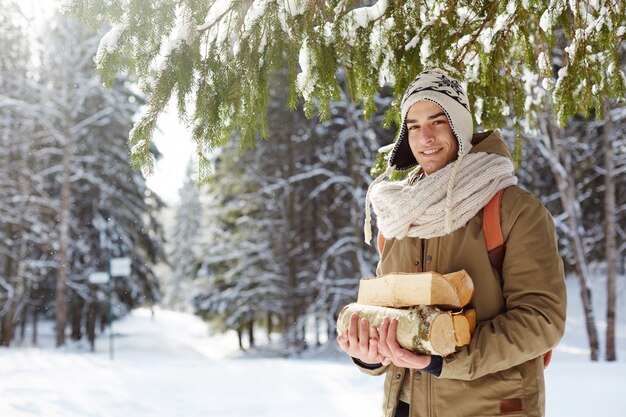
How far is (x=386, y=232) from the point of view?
7.66ft

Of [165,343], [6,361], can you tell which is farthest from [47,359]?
[165,343]

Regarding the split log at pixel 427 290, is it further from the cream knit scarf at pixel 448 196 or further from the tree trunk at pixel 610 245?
the tree trunk at pixel 610 245

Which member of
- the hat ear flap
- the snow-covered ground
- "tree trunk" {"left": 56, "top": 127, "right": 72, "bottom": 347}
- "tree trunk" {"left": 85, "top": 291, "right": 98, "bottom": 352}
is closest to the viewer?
the hat ear flap

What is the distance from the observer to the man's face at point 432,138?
2.30 meters

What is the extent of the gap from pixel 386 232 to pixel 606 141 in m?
13.5

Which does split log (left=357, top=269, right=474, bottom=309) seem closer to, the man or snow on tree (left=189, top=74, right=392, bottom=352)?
the man

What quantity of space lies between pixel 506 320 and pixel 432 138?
2.49 ft

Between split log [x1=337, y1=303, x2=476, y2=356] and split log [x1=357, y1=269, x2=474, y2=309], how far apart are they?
1.4 inches

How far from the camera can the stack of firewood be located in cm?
185

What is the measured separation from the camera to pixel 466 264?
2055 millimetres

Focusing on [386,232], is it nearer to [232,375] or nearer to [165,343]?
[232,375]

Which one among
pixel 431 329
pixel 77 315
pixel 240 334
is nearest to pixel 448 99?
pixel 431 329

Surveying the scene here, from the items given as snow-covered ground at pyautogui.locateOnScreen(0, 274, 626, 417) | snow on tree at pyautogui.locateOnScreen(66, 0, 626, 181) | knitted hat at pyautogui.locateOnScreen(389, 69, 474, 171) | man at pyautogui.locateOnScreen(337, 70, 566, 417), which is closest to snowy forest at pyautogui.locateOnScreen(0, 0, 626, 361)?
snow-covered ground at pyautogui.locateOnScreen(0, 274, 626, 417)

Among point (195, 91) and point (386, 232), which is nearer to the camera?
point (386, 232)
